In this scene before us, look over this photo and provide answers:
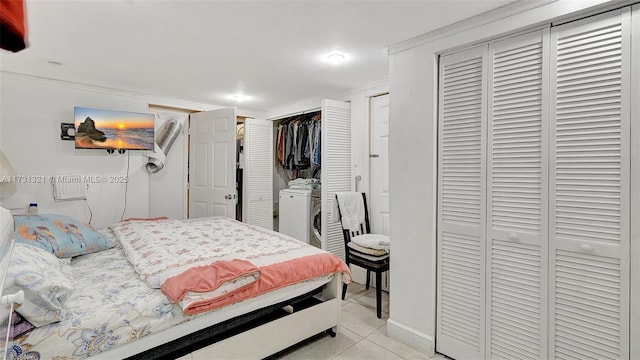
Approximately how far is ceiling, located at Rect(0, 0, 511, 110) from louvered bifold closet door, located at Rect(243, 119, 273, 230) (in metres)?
1.29

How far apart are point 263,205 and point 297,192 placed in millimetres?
853

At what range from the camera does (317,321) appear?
2.27 metres

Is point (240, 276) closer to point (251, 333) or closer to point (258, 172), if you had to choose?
point (251, 333)

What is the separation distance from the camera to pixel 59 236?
2240mm

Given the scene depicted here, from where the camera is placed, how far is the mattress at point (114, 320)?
1.35 metres

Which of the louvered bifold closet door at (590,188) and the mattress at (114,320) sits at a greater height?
the louvered bifold closet door at (590,188)

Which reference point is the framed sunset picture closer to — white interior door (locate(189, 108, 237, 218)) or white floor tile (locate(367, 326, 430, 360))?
white interior door (locate(189, 108, 237, 218))

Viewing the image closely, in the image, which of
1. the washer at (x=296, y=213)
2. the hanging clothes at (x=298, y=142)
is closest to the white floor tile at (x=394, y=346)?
the washer at (x=296, y=213)

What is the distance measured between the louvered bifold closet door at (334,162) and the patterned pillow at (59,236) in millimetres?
2085

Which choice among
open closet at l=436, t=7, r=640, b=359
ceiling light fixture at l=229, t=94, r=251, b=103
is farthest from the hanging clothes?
open closet at l=436, t=7, r=640, b=359

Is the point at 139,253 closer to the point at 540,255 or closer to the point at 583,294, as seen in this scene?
the point at 540,255

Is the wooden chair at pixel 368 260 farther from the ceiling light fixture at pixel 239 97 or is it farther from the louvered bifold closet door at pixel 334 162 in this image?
the ceiling light fixture at pixel 239 97

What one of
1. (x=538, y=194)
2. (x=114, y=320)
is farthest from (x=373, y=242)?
(x=114, y=320)

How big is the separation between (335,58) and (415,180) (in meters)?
1.24
